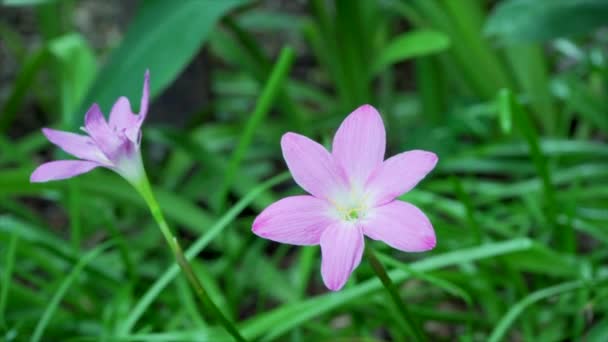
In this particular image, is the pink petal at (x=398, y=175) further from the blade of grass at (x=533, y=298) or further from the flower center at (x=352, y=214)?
the blade of grass at (x=533, y=298)

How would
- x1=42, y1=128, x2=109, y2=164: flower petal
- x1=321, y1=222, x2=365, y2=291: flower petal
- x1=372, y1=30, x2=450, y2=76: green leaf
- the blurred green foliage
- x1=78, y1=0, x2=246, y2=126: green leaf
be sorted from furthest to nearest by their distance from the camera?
x1=372, y1=30, x2=450, y2=76: green leaf, x1=78, y1=0, x2=246, y2=126: green leaf, the blurred green foliage, x1=42, y1=128, x2=109, y2=164: flower petal, x1=321, y1=222, x2=365, y2=291: flower petal

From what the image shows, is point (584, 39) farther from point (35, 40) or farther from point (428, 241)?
point (35, 40)

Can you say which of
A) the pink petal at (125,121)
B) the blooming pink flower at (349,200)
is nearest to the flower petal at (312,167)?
the blooming pink flower at (349,200)

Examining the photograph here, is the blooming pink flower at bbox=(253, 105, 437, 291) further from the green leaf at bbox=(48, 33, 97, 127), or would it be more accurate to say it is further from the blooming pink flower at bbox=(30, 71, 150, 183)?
the green leaf at bbox=(48, 33, 97, 127)

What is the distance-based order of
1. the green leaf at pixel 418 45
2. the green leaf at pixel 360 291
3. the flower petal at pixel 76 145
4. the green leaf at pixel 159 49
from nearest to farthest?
the flower petal at pixel 76 145 < the green leaf at pixel 360 291 < the green leaf at pixel 159 49 < the green leaf at pixel 418 45

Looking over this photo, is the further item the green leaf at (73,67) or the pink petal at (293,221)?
the green leaf at (73,67)

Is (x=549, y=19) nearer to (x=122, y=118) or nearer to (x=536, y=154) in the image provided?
(x=536, y=154)

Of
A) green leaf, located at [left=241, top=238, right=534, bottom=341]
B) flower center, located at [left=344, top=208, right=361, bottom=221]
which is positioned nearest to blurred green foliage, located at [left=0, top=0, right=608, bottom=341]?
green leaf, located at [left=241, top=238, right=534, bottom=341]
